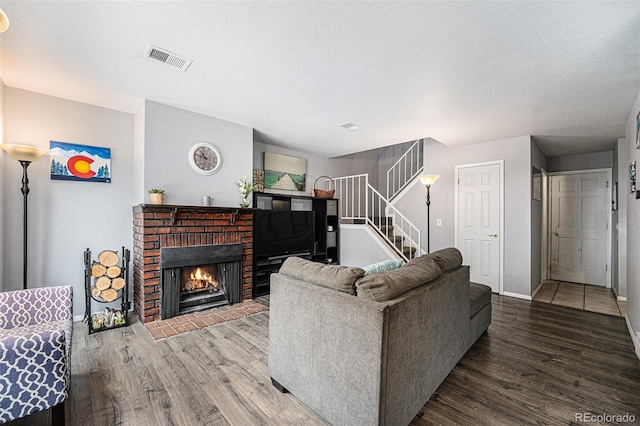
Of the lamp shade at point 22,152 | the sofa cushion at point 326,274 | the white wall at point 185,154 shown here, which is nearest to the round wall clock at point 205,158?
the white wall at point 185,154

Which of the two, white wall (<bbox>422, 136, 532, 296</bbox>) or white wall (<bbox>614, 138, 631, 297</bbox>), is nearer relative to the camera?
white wall (<bbox>614, 138, 631, 297</bbox>)

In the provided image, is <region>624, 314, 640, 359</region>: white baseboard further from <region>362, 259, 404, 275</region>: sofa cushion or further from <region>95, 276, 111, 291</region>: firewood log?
<region>95, 276, 111, 291</region>: firewood log

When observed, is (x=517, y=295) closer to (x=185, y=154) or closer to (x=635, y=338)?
(x=635, y=338)

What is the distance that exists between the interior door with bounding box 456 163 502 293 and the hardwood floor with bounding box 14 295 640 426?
5.20ft

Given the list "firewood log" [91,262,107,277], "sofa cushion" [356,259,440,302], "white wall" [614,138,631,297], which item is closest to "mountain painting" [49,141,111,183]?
"firewood log" [91,262,107,277]

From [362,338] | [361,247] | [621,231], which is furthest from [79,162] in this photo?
[621,231]

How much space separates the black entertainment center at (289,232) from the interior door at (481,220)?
2.42 m

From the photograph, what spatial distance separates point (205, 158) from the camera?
364cm

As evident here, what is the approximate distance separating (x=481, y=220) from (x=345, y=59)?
12.4 ft

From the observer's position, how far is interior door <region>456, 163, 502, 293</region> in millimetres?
4508

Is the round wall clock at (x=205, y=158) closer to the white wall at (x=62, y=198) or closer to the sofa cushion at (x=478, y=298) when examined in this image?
the white wall at (x=62, y=198)

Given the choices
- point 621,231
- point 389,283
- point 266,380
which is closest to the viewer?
point 389,283

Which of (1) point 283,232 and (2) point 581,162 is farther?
(2) point 581,162

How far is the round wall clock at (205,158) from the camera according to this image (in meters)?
3.53
